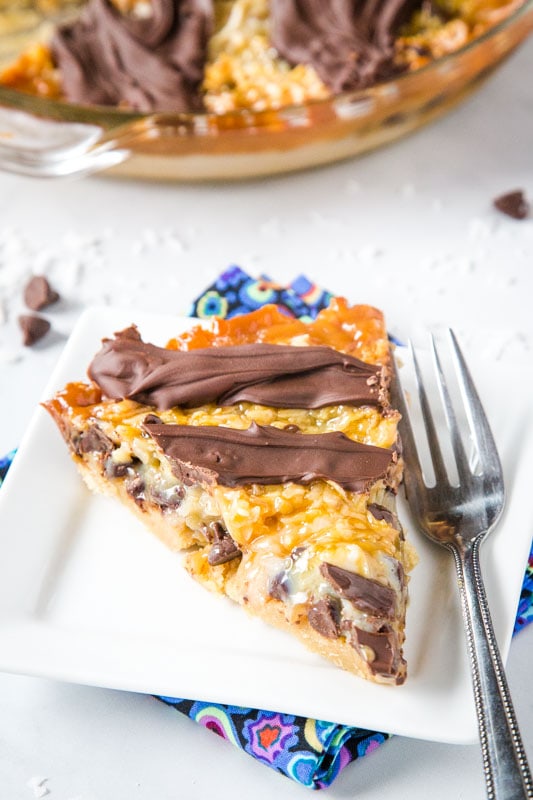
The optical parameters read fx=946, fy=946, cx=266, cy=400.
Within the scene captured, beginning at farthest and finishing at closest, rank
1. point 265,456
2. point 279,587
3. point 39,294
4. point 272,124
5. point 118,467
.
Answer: point 39,294 < point 272,124 < point 118,467 < point 265,456 < point 279,587

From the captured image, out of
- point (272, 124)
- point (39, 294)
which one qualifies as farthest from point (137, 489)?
point (272, 124)

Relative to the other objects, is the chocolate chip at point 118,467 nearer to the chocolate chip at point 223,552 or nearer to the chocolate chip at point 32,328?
the chocolate chip at point 223,552

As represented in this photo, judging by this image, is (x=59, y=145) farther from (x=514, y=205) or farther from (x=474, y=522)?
(x=474, y=522)

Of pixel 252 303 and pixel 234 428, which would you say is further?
pixel 252 303

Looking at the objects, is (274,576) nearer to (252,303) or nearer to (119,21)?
(252,303)

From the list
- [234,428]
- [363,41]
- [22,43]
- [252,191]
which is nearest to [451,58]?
[363,41]

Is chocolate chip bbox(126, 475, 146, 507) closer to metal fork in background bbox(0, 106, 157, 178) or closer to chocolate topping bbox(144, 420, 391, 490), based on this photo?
chocolate topping bbox(144, 420, 391, 490)

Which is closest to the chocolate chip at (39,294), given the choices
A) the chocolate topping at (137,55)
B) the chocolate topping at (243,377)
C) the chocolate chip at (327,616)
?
the chocolate topping at (137,55)
